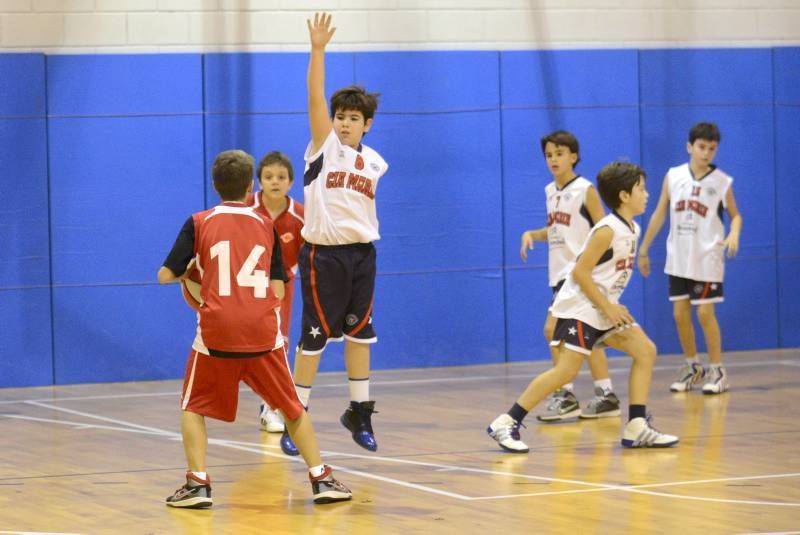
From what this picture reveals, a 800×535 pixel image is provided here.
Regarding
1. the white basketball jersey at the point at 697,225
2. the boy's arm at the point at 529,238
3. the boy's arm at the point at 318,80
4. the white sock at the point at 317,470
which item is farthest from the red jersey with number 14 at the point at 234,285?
the white basketball jersey at the point at 697,225

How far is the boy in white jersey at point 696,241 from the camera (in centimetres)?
1012

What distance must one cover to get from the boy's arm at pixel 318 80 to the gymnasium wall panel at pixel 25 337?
4.03m

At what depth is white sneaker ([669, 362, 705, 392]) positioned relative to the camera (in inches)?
393

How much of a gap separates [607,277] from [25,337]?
4.82 metres

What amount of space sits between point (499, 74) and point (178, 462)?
213 inches

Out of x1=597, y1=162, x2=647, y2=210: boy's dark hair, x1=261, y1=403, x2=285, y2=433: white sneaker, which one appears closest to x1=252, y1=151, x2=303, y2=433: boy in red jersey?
x1=261, y1=403, x2=285, y2=433: white sneaker

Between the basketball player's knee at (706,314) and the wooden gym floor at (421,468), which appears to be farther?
the basketball player's knee at (706,314)

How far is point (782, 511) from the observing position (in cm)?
586

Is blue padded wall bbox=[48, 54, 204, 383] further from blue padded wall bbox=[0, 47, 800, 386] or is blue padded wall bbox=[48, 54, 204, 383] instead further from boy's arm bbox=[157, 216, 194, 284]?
boy's arm bbox=[157, 216, 194, 284]

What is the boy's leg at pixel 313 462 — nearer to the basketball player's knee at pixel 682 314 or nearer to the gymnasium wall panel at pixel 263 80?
the basketball player's knee at pixel 682 314

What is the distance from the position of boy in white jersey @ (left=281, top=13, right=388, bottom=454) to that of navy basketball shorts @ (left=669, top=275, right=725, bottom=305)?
138 inches

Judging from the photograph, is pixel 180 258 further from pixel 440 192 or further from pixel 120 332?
pixel 440 192

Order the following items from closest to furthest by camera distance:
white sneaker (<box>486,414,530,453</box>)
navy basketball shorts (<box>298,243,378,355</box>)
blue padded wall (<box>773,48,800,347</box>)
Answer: navy basketball shorts (<box>298,243,378,355</box>), white sneaker (<box>486,414,530,453</box>), blue padded wall (<box>773,48,800,347</box>)

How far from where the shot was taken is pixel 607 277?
7719 millimetres
